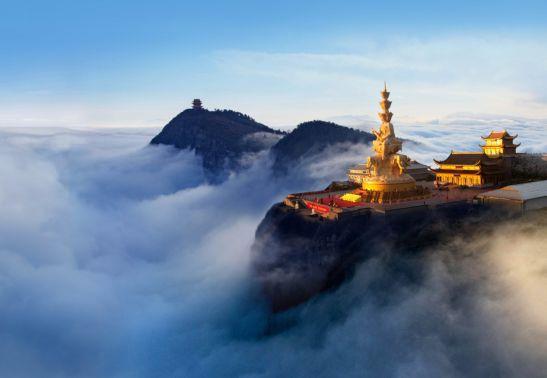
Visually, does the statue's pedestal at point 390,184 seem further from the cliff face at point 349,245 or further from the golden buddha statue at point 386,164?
the cliff face at point 349,245

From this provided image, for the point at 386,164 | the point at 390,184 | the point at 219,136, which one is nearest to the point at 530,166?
the point at 386,164

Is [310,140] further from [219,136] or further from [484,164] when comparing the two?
[484,164]

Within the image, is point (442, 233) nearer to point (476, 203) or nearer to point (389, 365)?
point (476, 203)

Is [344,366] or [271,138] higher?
[271,138]

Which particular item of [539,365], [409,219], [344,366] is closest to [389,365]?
[344,366]

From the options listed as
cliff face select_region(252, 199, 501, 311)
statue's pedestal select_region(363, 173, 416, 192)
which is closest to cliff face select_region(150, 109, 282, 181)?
statue's pedestal select_region(363, 173, 416, 192)

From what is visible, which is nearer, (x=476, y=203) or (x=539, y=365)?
(x=539, y=365)
